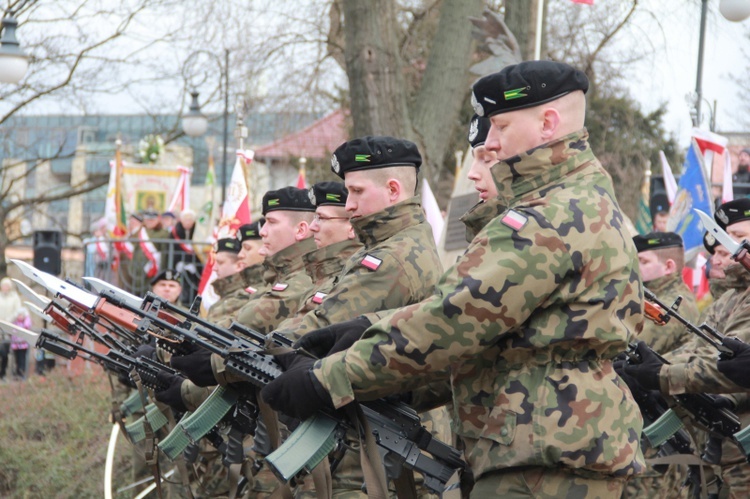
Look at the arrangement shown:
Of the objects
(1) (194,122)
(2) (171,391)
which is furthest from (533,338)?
(1) (194,122)

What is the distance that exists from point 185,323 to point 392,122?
26.2 feet

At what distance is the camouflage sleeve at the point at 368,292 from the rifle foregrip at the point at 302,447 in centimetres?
110

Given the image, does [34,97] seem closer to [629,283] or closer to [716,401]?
[716,401]

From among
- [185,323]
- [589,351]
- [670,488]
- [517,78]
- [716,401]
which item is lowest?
[670,488]

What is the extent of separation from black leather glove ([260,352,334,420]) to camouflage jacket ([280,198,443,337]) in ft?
3.87

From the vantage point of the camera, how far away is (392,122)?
13.1m

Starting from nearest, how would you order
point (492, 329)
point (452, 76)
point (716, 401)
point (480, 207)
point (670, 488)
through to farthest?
point (492, 329)
point (480, 207)
point (716, 401)
point (670, 488)
point (452, 76)

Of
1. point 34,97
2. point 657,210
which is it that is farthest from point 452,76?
point 34,97

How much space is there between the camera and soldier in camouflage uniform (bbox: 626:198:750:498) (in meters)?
6.07

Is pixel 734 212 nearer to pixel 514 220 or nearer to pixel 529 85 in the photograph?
pixel 529 85

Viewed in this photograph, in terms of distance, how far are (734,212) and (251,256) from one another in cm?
357

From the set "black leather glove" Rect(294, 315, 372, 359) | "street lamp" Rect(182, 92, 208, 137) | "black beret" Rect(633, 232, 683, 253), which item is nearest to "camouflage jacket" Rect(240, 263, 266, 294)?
"black beret" Rect(633, 232, 683, 253)

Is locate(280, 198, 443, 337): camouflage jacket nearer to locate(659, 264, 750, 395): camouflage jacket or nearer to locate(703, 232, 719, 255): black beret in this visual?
locate(659, 264, 750, 395): camouflage jacket

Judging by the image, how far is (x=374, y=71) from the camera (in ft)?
43.2
